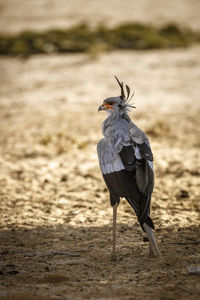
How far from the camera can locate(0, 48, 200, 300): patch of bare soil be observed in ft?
10.4

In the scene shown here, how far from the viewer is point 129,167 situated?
11.1 ft

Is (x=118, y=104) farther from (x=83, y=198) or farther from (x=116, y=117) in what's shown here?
(x=83, y=198)

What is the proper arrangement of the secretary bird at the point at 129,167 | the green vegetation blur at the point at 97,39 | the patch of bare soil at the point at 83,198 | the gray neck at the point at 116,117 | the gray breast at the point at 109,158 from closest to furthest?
1. the patch of bare soil at the point at 83,198
2. the secretary bird at the point at 129,167
3. the gray breast at the point at 109,158
4. the gray neck at the point at 116,117
5. the green vegetation blur at the point at 97,39

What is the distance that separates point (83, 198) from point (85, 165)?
4.16 ft

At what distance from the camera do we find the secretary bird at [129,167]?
3307 mm

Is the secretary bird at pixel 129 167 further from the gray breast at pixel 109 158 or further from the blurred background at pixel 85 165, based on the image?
the blurred background at pixel 85 165

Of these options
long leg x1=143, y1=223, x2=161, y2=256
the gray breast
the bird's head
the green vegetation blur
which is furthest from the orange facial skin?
the green vegetation blur

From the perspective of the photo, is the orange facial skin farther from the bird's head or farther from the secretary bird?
the secretary bird

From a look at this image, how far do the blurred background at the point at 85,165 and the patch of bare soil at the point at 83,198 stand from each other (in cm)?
2

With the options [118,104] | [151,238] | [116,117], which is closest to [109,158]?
[116,117]

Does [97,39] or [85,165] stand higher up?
[97,39]

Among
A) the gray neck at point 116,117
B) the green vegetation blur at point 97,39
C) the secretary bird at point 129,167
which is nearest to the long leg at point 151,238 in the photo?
the secretary bird at point 129,167

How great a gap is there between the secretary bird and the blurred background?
0.45 metres

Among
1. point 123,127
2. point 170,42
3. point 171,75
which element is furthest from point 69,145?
point 170,42
